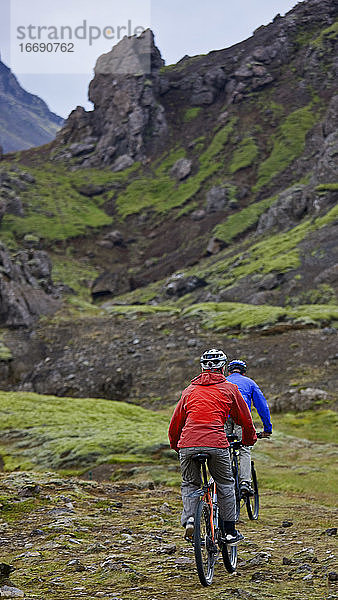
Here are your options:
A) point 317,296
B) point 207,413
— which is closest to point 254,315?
point 317,296

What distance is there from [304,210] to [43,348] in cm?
4975

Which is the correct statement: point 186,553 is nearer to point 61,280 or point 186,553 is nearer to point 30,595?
point 30,595

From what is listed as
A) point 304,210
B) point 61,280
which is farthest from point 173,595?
point 61,280

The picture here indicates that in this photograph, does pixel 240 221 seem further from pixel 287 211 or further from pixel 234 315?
pixel 234 315

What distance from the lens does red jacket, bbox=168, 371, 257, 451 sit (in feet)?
25.2

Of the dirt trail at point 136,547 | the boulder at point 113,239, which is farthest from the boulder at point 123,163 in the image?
the dirt trail at point 136,547

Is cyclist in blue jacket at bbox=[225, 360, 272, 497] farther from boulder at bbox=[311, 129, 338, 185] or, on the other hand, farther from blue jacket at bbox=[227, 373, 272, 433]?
boulder at bbox=[311, 129, 338, 185]

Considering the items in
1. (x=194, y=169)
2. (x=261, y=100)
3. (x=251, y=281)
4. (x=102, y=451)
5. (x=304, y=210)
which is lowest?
(x=102, y=451)

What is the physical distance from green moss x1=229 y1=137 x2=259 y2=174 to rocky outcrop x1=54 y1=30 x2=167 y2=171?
108ft

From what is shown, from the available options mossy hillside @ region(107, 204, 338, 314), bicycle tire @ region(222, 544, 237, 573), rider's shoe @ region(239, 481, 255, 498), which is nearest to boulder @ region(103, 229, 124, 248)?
mossy hillside @ region(107, 204, 338, 314)

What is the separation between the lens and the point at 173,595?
691 cm

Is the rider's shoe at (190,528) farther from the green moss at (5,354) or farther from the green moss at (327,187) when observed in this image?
the green moss at (327,187)

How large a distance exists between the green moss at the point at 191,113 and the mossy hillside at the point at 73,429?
14530cm

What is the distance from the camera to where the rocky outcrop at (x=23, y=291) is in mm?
60281
